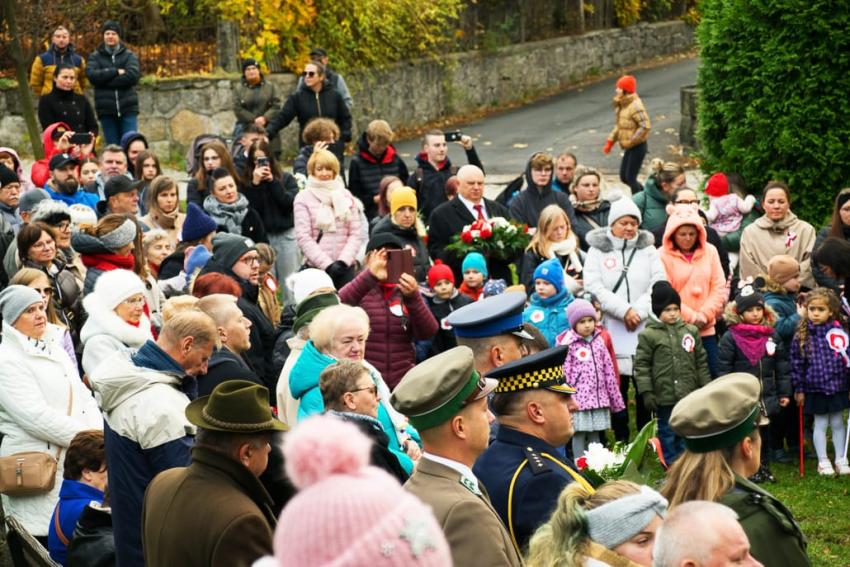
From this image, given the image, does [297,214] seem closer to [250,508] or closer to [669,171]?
[669,171]

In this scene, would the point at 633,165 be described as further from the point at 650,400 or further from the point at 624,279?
the point at 650,400

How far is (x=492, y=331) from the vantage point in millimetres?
6215

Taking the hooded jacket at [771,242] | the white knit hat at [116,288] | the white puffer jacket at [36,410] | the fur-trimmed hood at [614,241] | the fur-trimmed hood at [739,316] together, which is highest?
the white knit hat at [116,288]

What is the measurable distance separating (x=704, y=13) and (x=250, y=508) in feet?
36.5

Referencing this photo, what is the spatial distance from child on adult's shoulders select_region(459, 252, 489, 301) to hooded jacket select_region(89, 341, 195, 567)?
500 cm

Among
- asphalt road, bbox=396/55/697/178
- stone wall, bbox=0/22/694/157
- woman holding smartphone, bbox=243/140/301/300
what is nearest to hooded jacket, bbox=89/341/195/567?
woman holding smartphone, bbox=243/140/301/300

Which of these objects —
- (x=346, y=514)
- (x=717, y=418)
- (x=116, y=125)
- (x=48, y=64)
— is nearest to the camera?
(x=346, y=514)

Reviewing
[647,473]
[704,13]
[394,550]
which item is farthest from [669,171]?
[394,550]

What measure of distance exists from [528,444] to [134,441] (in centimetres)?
180

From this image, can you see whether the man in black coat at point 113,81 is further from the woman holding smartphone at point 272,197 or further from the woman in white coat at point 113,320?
the woman in white coat at point 113,320

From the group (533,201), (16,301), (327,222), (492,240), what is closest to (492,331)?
(16,301)

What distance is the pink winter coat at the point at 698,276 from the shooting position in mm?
10594

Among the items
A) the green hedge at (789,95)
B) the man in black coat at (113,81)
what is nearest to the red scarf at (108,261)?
the green hedge at (789,95)

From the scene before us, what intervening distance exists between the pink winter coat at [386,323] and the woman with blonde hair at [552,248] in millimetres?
1721
